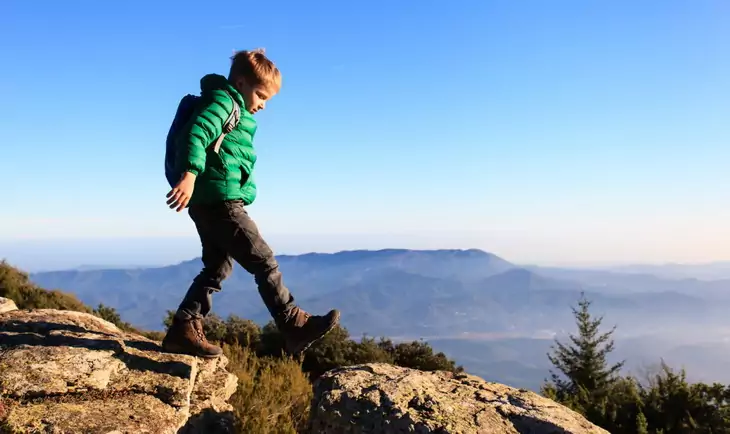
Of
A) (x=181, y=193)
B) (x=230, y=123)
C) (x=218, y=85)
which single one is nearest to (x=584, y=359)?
(x=230, y=123)

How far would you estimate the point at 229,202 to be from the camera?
12.6ft

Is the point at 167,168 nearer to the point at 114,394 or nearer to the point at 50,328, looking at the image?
the point at 114,394

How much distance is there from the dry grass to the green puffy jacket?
68.0 inches

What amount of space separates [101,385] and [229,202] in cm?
163

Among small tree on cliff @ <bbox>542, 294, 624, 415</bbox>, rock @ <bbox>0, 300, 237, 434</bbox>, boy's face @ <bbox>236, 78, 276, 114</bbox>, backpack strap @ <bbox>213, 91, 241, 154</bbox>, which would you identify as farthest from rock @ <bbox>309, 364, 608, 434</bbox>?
small tree on cliff @ <bbox>542, 294, 624, 415</bbox>

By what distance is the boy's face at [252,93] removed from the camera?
382 cm

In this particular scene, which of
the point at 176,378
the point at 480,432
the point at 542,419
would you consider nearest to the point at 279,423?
the point at 176,378

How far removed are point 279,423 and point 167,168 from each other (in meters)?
2.32

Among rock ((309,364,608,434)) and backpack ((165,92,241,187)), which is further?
backpack ((165,92,241,187))

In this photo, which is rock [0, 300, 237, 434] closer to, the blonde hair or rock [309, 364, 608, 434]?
rock [309, 364, 608, 434]

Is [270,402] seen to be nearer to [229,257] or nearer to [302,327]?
[302,327]

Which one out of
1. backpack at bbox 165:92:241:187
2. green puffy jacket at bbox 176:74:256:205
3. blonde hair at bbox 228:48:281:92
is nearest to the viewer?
green puffy jacket at bbox 176:74:256:205

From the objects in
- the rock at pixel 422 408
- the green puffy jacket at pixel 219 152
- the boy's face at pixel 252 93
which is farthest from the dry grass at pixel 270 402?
the boy's face at pixel 252 93

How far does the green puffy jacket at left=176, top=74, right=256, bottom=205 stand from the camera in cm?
323
